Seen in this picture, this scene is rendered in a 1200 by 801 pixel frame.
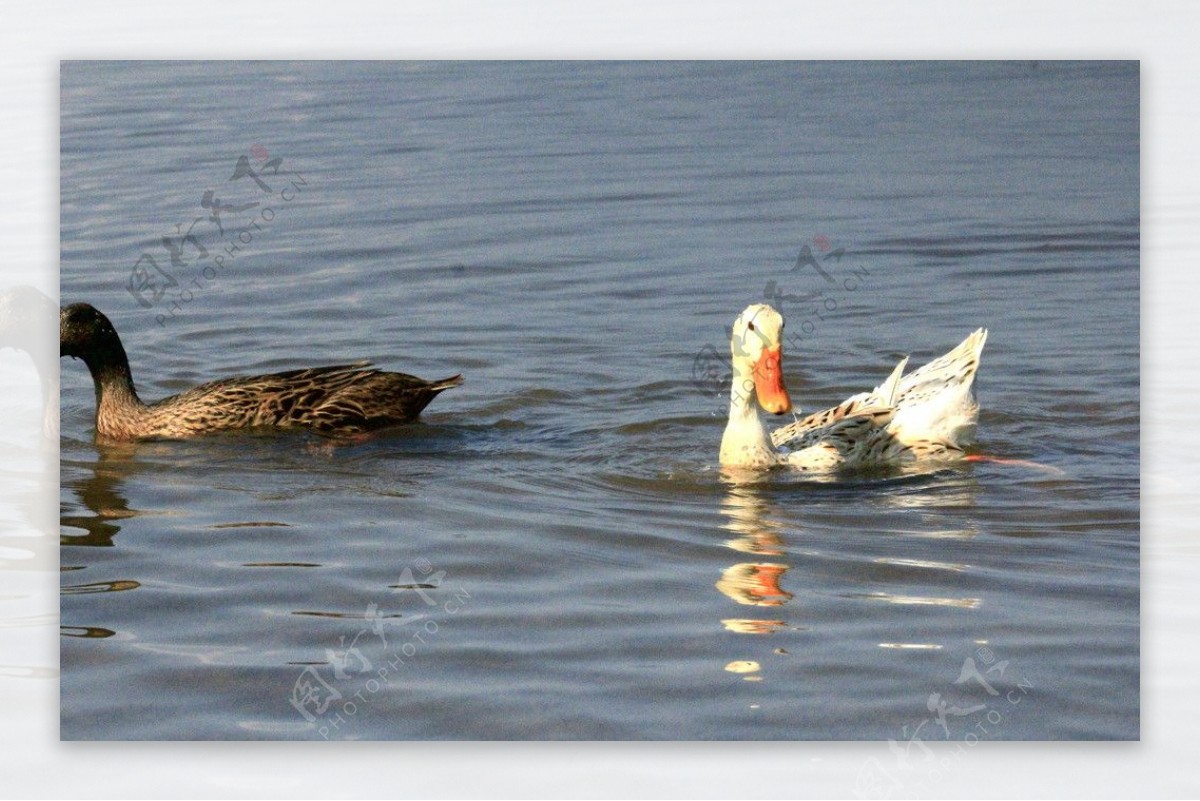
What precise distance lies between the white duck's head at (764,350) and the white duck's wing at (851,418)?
1.31 ft

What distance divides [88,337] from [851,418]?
231cm

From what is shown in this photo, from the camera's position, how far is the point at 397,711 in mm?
5707

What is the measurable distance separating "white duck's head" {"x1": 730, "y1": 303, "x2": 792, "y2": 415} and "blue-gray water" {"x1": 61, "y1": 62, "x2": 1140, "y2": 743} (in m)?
0.18

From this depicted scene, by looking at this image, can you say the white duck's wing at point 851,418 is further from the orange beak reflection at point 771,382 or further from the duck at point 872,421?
the orange beak reflection at point 771,382

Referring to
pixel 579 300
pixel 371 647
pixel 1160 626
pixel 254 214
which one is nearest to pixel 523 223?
pixel 579 300

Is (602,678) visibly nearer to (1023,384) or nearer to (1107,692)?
(1107,692)

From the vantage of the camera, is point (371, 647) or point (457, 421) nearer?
point (371, 647)

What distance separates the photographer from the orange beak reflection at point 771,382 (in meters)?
6.47

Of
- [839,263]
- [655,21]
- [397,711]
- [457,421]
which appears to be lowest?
[397,711]

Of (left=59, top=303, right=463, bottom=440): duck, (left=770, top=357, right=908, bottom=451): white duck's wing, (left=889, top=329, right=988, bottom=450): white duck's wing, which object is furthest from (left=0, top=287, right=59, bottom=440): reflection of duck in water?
(left=889, top=329, right=988, bottom=450): white duck's wing

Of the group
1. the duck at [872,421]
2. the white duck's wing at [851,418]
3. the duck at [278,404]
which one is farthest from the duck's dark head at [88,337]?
the white duck's wing at [851,418]

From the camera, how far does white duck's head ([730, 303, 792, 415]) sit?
21.2 ft

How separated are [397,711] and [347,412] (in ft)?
5.44

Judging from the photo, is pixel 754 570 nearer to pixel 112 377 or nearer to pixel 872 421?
pixel 872 421
